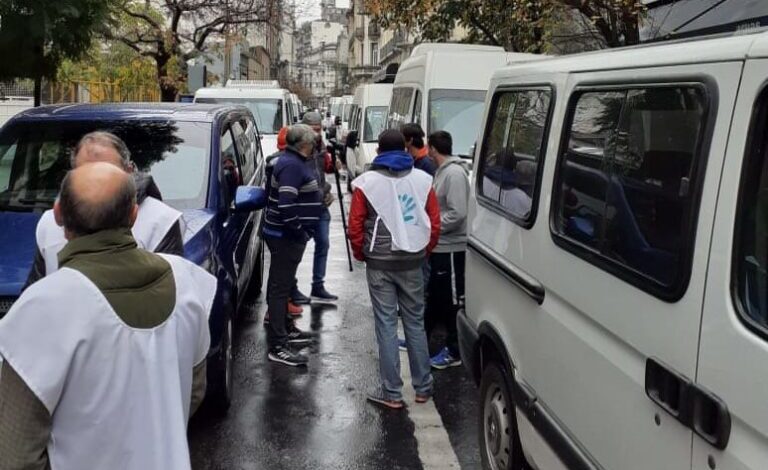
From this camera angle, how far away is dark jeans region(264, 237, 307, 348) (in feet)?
20.7

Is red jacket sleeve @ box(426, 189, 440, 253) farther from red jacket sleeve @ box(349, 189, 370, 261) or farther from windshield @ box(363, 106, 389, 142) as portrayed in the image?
windshield @ box(363, 106, 389, 142)

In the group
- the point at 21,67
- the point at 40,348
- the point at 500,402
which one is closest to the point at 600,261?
the point at 500,402

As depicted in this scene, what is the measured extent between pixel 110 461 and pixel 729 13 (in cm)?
1106

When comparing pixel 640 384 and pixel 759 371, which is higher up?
pixel 759 371

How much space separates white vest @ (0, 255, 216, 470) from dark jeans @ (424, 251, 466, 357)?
4.11m

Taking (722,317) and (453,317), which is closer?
(722,317)

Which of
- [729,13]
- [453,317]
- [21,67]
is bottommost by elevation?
[453,317]

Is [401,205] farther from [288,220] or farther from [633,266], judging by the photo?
[633,266]

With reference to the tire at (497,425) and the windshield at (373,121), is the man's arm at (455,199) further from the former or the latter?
the windshield at (373,121)

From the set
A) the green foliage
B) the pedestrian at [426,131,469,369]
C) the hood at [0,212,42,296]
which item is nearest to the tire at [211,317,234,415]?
the hood at [0,212,42,296]

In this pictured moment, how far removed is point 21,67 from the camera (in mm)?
10492

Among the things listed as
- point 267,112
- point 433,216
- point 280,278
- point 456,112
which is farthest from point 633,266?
point 267,112

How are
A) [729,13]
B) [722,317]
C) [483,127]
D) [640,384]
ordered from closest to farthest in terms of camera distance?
[722,317]
[640,384]
[483,127]
[729,13]

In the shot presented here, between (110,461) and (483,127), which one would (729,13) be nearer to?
(483,127)
